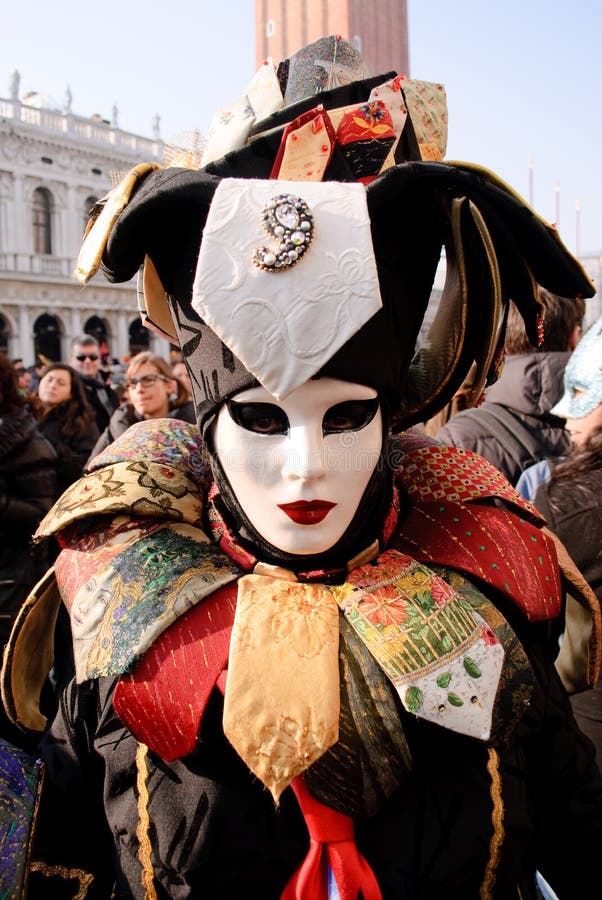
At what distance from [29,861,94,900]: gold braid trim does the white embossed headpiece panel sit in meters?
0.80

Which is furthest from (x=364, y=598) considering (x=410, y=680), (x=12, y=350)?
(x=12, y=350)

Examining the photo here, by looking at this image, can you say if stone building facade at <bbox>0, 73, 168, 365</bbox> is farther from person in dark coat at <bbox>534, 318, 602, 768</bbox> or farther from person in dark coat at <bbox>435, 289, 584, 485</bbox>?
person in dark coat at <bbox>534, 318, 602, 768</bbox>

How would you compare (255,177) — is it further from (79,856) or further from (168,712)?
(79,856)

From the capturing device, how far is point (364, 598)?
1.02m

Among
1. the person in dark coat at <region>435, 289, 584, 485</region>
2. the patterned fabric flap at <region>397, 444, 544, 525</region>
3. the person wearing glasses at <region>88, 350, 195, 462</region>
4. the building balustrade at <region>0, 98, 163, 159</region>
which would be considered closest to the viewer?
the patterned fabric flap at <region>397, 444, 544, 525</region>

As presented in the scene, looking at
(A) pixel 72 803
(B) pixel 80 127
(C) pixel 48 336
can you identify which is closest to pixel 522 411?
(A) pixel 72 803

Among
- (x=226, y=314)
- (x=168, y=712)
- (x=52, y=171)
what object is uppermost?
(x=52, y=171)

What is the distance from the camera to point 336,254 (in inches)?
36.9

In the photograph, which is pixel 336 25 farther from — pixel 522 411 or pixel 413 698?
pixel 413 698

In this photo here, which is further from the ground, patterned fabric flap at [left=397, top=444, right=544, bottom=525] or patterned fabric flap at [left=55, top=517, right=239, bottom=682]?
patterned fabric flap at [left=397, top=444, right=544, bottom=525]

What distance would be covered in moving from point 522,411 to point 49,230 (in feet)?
76.0

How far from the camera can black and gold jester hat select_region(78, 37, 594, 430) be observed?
930mm

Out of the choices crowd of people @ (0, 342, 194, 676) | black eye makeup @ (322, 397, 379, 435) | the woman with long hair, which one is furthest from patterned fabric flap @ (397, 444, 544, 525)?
the woman with long hair

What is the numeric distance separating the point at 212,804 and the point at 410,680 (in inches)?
12.9
